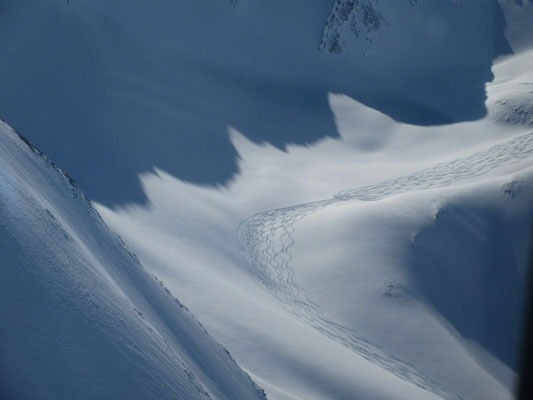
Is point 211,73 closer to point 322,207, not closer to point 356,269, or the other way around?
point 322,207

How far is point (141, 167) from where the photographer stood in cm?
1060

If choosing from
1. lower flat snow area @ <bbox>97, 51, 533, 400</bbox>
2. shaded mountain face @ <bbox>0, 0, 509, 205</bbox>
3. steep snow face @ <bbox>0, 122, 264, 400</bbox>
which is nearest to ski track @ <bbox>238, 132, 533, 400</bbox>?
lower flat snow area @ <bbox>97, 51, 533, 400</bbox>

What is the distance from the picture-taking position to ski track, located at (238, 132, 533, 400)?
7.00 meters

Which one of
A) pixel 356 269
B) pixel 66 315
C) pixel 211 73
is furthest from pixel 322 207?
pixel 66 315

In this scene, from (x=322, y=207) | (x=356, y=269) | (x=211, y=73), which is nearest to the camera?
(x=356, y=269)

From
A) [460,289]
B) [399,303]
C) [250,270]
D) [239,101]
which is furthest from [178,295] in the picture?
[239,101]

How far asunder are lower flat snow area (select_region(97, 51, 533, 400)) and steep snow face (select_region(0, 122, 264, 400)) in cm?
287

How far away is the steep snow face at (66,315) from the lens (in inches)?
79.8

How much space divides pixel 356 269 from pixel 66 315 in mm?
6417

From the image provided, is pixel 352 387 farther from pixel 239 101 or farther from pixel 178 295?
pixel 239 101

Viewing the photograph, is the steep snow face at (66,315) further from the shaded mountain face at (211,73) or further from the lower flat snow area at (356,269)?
the shaded mountain face at (211,73)

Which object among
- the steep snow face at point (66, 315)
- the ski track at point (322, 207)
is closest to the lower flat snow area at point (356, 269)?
the ski track at point (322, 207)

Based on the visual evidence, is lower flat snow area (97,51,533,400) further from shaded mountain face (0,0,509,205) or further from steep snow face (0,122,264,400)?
steep snow face (0,122,264,400)

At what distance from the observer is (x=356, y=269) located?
26.9ft
